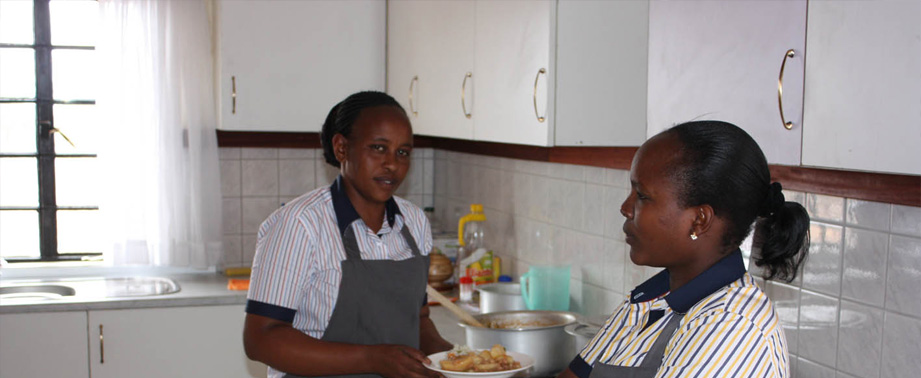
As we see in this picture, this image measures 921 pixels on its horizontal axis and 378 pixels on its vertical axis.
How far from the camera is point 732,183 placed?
3.49ft

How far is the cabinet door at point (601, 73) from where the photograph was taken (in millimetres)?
1864

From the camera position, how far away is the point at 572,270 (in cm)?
250

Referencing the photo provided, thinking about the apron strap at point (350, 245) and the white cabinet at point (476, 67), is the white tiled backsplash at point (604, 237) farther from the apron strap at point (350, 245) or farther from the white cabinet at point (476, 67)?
the apron strap at point (350, 245)

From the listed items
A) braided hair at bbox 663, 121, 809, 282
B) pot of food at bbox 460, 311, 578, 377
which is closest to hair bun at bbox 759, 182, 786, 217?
braided hair at bbox 663, 121, 809, 282

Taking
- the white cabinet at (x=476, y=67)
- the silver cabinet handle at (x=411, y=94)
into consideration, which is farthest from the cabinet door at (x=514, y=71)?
the silver cabinet handle at (x=411, y=94)

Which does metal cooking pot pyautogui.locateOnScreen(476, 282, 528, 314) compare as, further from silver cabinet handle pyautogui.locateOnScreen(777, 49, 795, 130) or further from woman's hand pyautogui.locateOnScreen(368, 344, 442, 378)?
silver cabinet handle pyautogui.locateOnScreen(777, 49, 795, 130)

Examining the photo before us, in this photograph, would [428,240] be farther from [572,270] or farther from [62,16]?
[62,16]

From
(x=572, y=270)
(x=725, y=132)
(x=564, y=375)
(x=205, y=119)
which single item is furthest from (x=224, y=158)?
(x=725, y=132)

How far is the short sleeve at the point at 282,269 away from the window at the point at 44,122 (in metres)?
1.89

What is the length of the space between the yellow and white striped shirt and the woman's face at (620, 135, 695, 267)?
0.16ft

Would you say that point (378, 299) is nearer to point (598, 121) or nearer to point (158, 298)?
Result: point (598, 121)

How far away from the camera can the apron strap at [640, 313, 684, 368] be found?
111 cm

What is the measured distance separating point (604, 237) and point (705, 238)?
1.24 metres

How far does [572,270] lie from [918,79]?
1.55 meters
